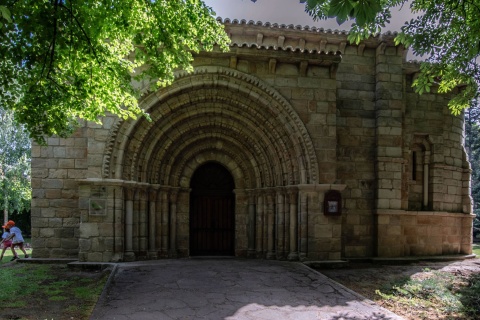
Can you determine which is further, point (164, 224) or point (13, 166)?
point (13, 166)

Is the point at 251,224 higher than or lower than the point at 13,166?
lower

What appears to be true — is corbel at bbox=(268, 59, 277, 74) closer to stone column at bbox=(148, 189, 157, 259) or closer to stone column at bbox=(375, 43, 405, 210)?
stone column at bbox=(375, 43, 405, 210)

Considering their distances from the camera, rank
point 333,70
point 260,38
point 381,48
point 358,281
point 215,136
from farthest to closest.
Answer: point 260,38 < point 381,48 < point 215,136 < point 333,70 < point 358,281

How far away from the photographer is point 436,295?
602cm

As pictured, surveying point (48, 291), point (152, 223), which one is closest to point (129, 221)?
point (152, 223)

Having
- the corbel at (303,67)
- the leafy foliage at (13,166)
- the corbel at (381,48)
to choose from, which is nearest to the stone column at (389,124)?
the corbel at (381,48)

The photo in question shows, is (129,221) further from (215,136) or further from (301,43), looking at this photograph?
(301,43)

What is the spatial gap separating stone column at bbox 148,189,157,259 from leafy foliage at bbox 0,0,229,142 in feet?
10.3

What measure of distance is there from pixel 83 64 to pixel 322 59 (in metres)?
5.30

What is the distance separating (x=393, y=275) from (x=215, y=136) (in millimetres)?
5224

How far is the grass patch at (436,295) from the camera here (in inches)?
210

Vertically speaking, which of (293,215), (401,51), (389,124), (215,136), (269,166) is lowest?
(293,215)

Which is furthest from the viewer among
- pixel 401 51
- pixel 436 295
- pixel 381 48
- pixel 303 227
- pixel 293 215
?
pixel 401 51

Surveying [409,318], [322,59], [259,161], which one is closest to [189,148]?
→ [259,161]
